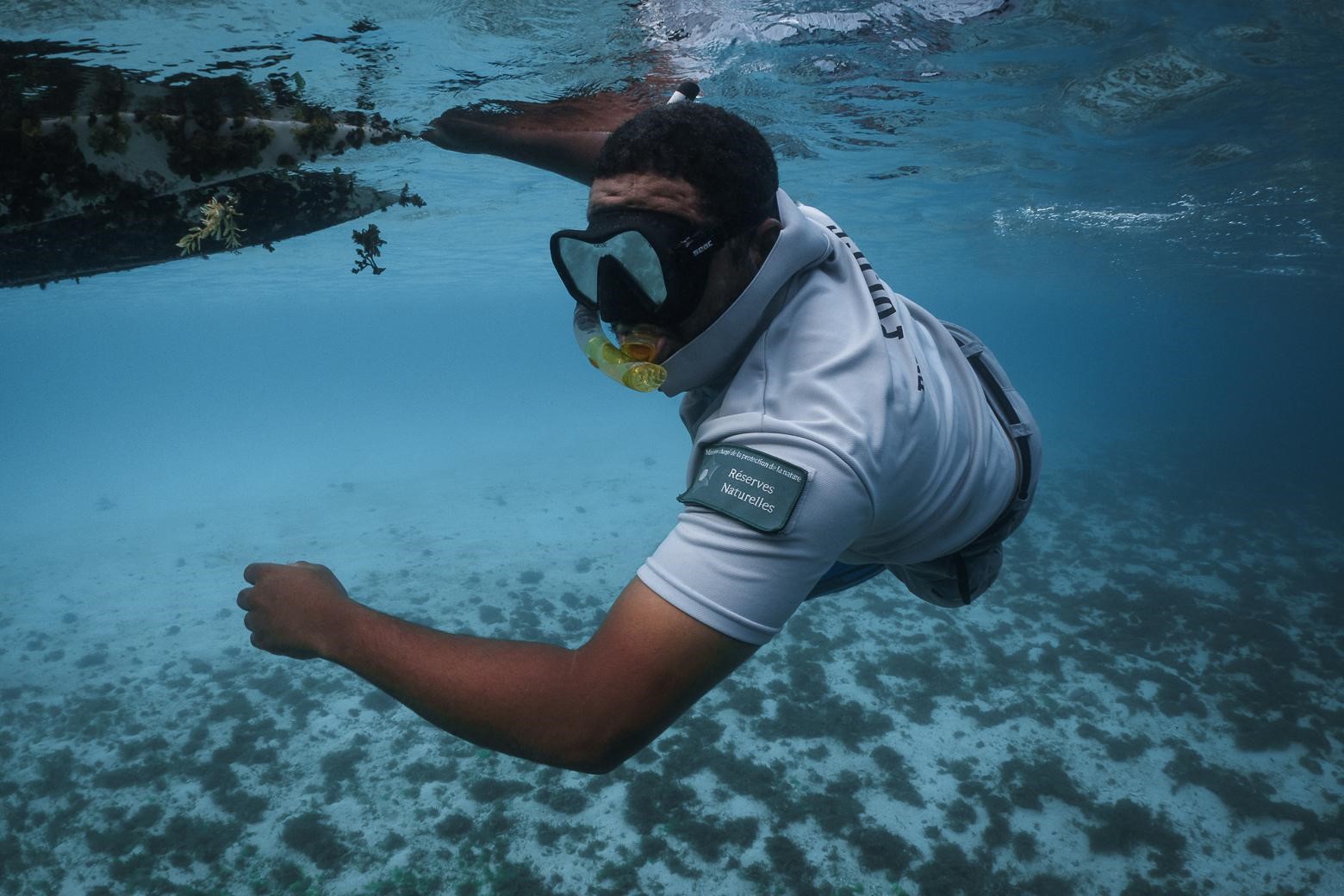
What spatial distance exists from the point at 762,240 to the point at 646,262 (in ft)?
1.13

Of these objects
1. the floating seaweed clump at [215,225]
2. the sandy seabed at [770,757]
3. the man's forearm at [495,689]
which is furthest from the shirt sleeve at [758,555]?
the sandy seabed at [770,757]

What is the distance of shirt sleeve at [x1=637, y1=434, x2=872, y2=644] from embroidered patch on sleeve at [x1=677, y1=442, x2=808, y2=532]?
0.02 meters

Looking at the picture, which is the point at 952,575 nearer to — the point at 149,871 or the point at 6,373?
the point at 149,871

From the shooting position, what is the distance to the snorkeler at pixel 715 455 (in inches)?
57.2

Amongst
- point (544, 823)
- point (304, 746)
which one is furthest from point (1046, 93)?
point (304, 746)

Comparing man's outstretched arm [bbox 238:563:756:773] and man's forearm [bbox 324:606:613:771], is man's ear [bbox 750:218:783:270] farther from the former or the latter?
man's forearm [bbox 324:606:613:771]

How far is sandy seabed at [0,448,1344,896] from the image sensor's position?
745cm

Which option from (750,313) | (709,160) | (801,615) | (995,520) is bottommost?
(801,615)

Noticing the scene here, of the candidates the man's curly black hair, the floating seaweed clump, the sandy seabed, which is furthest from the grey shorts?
the sandy seabed

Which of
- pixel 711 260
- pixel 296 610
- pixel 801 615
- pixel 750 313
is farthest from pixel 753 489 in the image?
pixel 801 615

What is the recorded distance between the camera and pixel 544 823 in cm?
793

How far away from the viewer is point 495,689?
1598mm

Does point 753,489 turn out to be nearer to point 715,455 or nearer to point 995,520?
point 715,455

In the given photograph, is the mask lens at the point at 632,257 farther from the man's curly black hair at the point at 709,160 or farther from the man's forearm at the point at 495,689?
the man's forearm at the point at 495,689
